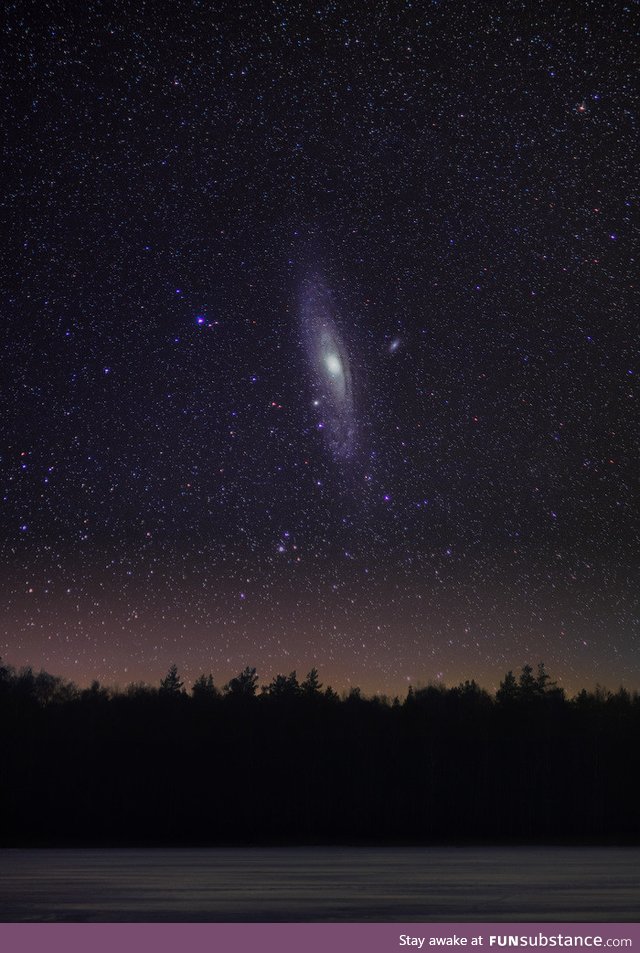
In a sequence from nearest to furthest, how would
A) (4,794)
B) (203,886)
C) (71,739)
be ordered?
1. (203,886)
2. (4,794)
3. (71,739)

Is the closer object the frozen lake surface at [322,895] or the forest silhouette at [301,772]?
the frozen lake surface at [322,895]

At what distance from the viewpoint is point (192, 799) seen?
7075cm

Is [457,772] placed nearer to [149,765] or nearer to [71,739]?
[149,765]

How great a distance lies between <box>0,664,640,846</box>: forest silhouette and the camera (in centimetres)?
6862

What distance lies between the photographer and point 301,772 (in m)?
73.2

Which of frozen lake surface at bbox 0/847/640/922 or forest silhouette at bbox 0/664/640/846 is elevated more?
forest silhouette at bbox 0/664/640/846

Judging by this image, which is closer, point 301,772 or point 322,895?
point 322,895

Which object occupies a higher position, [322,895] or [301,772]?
[301,772]

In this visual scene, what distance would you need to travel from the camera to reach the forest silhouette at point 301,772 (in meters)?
68.6

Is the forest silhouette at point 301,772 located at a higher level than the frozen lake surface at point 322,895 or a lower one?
higher

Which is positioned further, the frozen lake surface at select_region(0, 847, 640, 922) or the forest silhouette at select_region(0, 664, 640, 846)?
the forest silhouette at select_region(0, 664, 640, 846)

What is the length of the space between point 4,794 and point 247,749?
55.9 ft
